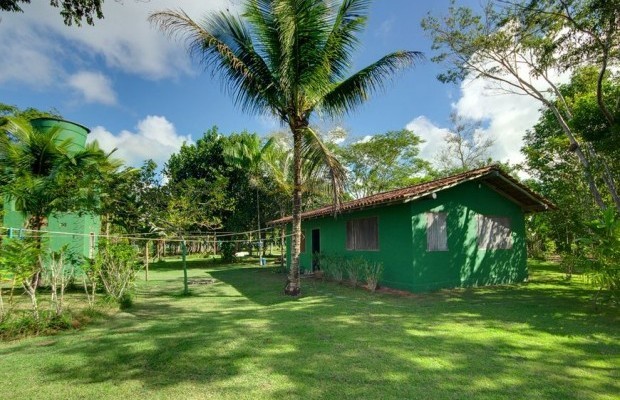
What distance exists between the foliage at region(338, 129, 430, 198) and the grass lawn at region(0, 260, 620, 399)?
2036cm

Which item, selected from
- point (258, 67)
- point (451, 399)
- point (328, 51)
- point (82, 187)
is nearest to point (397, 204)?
point (328, 51)

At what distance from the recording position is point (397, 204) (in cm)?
1064

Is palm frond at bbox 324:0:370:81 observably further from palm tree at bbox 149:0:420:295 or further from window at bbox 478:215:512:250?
window at bbox 478:215:512:250

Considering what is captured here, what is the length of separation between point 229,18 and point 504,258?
10.9m

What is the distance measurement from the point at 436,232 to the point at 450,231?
1.76 ft

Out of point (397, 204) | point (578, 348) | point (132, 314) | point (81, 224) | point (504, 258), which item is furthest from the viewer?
point (81, 224)

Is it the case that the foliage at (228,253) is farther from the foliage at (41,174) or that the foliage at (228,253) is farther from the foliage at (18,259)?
the foliage at (18,259)

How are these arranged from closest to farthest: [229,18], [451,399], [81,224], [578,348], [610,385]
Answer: [451,399] → [610,385] → [578,348] → [229,18] → [81,224]

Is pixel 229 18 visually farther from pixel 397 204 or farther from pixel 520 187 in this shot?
pixel 520 187

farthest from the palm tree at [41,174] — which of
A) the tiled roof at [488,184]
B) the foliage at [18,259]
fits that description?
the tiled roof at [488,184]

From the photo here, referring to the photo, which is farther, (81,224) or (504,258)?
(81,224)

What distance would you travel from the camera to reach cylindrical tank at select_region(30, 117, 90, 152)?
1431 centimetres

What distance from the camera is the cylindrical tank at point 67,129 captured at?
14.3 meters

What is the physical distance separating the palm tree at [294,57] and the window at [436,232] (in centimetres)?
312
